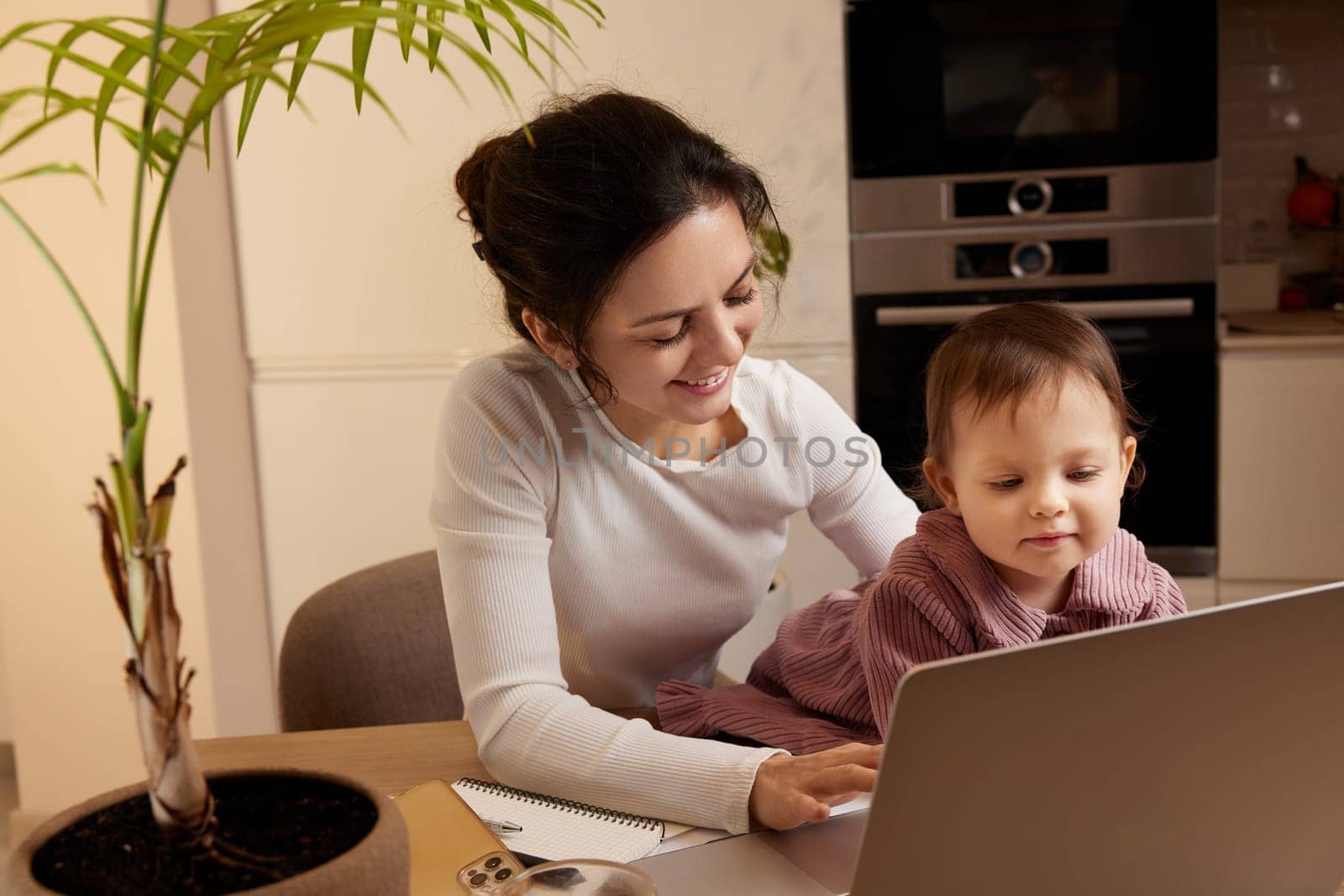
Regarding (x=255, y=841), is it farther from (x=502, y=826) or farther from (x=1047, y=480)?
(x=1047, y=480)

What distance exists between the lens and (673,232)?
1.19 m

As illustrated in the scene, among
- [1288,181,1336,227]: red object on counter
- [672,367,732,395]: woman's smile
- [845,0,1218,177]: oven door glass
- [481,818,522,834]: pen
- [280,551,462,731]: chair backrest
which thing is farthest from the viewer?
[1288,181,1336,227]: red object on counter

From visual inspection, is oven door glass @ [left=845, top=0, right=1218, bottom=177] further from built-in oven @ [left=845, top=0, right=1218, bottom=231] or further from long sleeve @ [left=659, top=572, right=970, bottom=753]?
long sleeve @ [left=659, top=572, right=970, bottom=753]

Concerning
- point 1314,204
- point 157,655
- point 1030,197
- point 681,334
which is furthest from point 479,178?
point 1314,204

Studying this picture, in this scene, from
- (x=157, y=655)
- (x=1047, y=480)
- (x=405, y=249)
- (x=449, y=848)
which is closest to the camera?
(x=157, y=655)

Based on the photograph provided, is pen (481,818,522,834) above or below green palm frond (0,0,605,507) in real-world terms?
below

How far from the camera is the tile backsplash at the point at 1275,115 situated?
9.74 feet

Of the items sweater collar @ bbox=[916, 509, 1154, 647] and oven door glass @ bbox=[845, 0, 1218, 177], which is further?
oven door glass @ bbox=[845, 0, 1218, 177]

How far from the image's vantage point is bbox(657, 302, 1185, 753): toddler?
3.44 feet

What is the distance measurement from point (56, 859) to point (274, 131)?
2247 millimetres

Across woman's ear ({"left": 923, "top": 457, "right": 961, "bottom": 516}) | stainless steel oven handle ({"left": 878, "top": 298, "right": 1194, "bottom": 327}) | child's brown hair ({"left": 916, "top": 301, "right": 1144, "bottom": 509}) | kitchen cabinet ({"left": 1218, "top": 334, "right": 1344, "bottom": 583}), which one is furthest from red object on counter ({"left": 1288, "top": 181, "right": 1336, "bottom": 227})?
woman's ear ({"left": 923, "top": 457, "right": 961, "bottom": 516})

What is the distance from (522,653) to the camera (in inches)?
46.1

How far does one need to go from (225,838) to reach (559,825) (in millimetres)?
359

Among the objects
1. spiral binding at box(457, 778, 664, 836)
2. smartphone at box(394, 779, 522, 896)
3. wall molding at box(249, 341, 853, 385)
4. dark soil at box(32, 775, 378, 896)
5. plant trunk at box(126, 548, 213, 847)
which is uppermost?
wall molding at box(249, 341, 853, 385)
